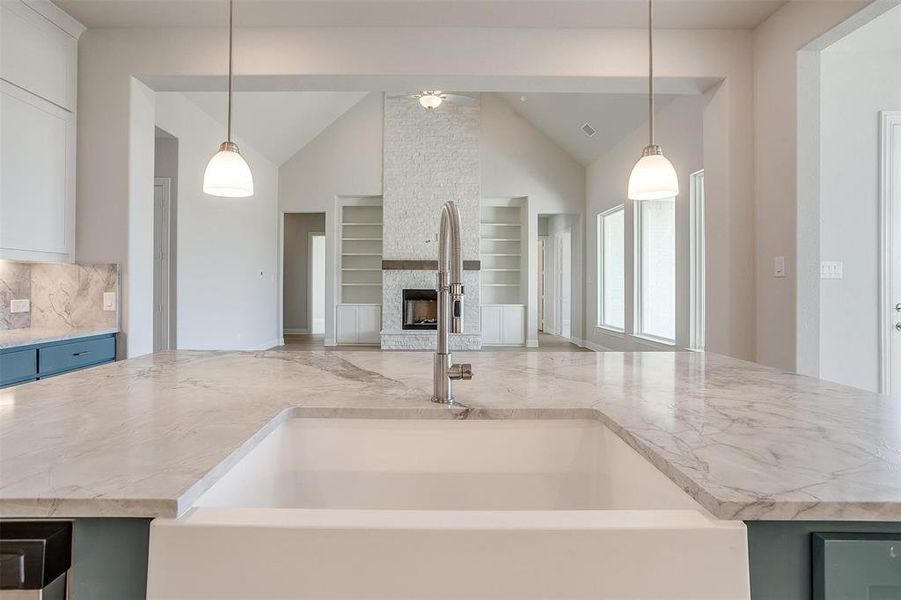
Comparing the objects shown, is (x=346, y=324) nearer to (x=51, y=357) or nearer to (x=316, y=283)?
(x=316, y=283)

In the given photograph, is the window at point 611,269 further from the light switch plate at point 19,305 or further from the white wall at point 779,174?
the light switch plate at point 19,305

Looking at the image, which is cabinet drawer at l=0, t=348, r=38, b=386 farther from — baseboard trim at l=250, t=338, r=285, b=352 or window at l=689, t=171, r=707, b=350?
window at l=689, t=171, r=707, b=350

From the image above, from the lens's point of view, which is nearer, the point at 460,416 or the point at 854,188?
the point at 460,416

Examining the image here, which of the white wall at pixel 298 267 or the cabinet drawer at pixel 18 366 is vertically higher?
the white wall at pixel 298 267

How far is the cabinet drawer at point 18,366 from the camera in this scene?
88.7 inches

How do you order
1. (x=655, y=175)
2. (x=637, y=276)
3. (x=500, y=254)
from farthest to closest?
(x=500, y=254)
(x=637, y=276)
(x=655, y=175)

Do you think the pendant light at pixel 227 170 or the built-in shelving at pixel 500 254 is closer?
the pendant light at pixel 227 170

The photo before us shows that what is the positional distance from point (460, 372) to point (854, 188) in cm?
369

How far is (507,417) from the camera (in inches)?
37.7

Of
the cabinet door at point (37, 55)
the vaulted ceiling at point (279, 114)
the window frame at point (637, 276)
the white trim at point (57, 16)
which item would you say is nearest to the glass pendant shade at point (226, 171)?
the cabinet door at point (37, 55)

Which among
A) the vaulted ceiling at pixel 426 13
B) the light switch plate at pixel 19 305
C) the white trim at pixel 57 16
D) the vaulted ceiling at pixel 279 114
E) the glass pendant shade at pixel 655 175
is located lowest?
the light switch plate at pixel 19 305

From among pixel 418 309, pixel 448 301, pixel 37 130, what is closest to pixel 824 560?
pixel 448 301

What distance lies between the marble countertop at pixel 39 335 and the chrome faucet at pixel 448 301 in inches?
95.3

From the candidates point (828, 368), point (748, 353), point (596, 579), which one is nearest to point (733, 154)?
point (748, 353)
